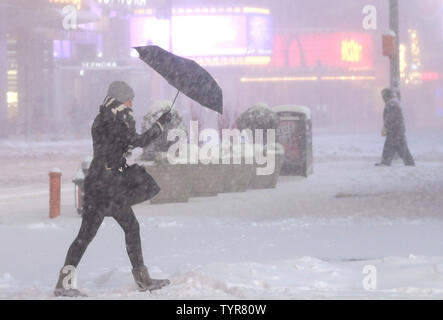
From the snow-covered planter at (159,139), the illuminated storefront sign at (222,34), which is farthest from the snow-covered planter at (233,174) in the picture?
the illuminated storefront sign at (222,34)

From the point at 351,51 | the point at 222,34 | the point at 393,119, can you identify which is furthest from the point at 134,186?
the point at 351,51

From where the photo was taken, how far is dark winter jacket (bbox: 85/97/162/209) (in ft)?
25.4

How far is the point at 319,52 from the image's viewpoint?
80.8 meters

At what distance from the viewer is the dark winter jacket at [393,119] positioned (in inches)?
865

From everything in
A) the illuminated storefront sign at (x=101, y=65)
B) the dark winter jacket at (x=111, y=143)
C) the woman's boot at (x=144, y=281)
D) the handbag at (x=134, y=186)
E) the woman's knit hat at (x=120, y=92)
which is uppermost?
the illuminated storefront sign at (x=101, y=65)

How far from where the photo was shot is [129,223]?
802 centimetres

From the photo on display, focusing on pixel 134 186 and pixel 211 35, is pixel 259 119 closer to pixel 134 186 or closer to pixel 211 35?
pixel 134 186

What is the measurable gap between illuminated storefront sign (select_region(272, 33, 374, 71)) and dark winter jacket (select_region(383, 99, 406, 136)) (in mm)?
57463

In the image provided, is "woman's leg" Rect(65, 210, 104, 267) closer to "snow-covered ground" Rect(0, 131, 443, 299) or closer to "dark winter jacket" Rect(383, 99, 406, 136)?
"snow-covered ground" Rect(0, 131, 443, 299)

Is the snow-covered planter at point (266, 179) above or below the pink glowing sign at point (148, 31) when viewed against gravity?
below

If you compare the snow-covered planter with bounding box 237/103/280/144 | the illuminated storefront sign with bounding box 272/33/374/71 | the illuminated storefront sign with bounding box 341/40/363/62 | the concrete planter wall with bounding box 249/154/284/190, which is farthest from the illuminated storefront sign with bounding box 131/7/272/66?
the concrete planter wall with bounding box 249/154/284/190

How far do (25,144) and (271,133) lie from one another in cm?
2001

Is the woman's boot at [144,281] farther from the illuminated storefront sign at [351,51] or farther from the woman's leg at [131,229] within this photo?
the illuminated storefront sign at [351,51]

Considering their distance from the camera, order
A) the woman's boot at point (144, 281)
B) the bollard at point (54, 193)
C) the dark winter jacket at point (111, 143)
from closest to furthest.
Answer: the dark winter jacket at point (111, 143), the woman's boot at point (144, 281), the bollard at point (54, 193)
